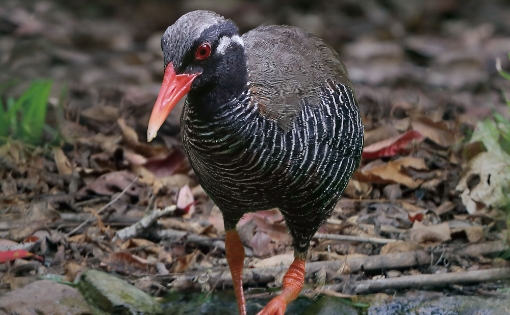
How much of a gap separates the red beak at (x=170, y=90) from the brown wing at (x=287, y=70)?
45cm

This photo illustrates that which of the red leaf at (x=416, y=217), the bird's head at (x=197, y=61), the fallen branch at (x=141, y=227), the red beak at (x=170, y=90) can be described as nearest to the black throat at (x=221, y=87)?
the bird's head at (x=197, y=61)

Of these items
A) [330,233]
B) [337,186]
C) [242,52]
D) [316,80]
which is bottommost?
[330,233]

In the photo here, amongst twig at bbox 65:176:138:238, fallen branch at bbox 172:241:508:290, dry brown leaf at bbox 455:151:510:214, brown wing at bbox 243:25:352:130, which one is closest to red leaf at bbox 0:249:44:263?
twig at bbox 65:176:138:238

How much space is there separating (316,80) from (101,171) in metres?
2.43

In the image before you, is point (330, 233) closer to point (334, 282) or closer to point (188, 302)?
point (334, 282)

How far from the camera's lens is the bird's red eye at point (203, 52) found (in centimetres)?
351

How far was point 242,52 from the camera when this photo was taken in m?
3.75

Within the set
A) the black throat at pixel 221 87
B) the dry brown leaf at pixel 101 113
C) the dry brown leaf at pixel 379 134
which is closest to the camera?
the black throat at pixel 221 87

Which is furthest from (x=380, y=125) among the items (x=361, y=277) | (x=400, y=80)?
(x=361, y=277)

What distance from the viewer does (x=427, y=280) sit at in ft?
15.3

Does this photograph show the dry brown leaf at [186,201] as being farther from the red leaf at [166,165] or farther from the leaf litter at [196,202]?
the red leaf at [166,165]

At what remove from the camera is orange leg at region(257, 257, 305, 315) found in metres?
4.42

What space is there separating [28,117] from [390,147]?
2.99m

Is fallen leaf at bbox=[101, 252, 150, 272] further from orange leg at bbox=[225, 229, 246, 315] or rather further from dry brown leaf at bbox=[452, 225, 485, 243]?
dry brown leaf at bbox=[452, 225, 485, 243]
